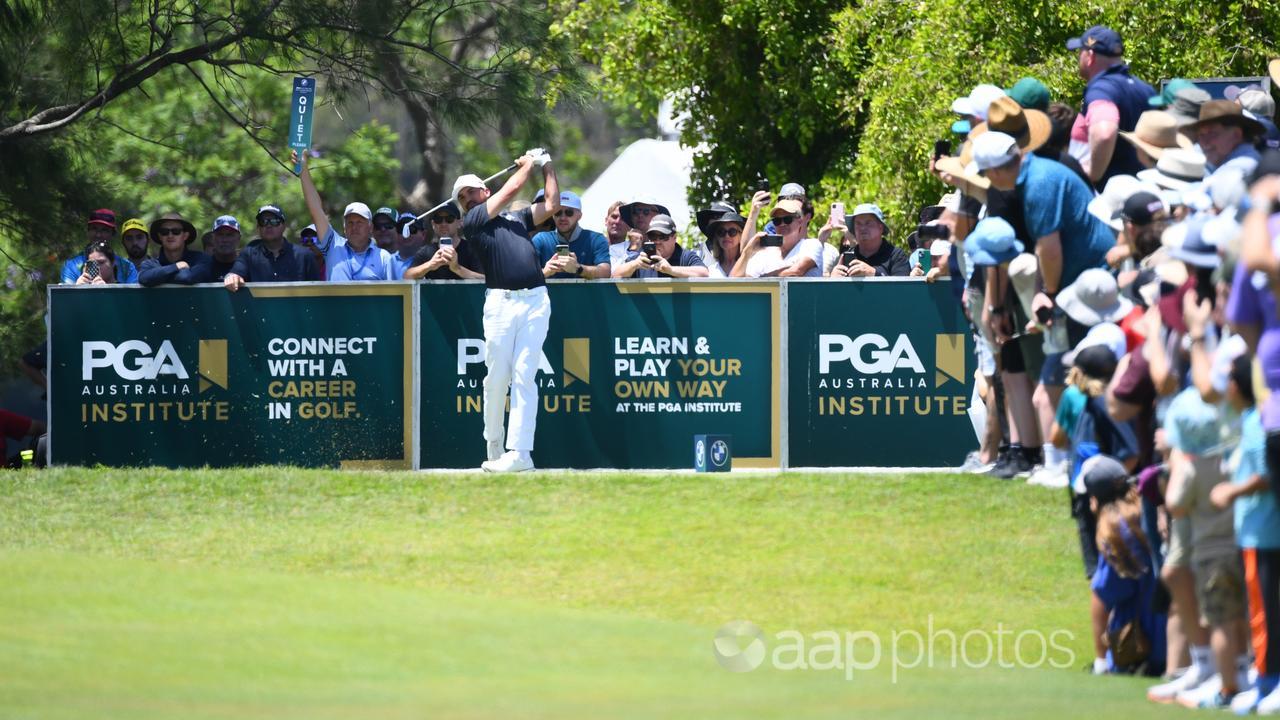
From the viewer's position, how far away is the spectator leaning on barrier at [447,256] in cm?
1450

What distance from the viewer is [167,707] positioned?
755 cm

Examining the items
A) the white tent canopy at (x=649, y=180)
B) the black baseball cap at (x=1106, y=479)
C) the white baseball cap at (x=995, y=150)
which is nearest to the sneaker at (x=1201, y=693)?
the black baseball cap at (x=1106, y=479)

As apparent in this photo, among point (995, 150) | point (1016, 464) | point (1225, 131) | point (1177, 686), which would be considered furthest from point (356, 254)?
point (1177, 686)

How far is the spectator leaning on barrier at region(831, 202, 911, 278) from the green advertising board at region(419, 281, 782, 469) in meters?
0.72

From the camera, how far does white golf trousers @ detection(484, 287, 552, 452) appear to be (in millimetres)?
13938

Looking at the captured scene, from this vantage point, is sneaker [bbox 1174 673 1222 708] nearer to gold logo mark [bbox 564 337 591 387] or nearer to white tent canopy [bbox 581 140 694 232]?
gold logo mark [bbox 564 337 591 387]

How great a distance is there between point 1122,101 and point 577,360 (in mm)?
4450

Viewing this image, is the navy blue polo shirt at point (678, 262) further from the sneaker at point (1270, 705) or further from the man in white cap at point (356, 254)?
the sneaker at point (1270, 705)

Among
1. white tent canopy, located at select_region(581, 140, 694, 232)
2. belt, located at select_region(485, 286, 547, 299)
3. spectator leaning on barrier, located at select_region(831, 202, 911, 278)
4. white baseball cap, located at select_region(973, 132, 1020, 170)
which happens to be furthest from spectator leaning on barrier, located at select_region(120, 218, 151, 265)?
white tent canopy, located at select_region(581, 140, 694, 232)

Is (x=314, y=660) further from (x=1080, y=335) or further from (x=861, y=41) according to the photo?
(x=861, y=41)

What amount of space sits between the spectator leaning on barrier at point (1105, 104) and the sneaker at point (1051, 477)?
Answer: 1763mm

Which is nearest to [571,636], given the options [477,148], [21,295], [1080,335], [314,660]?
[314,660]

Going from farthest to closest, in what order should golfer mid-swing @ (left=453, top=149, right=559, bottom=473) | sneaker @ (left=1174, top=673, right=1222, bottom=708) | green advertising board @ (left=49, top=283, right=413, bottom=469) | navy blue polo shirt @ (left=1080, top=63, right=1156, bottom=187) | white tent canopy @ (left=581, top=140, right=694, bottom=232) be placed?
1. white tent canopy @ (left=581, top=140, right=694, bottom=232)
2. green advertising board @ (left=49, top=283, right=413, bottom=469)
3. golfer mid-swing @ (left=453, top=149, right=559, bottom=473)
4. navy blue polo shirt @ (left=1080, top=63, right=1156, bottom=187)
5. sneaker @ (left=1174, top=673, right=1222, bottom=708)

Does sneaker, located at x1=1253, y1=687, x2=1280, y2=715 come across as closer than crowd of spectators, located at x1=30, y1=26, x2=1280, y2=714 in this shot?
Yes
